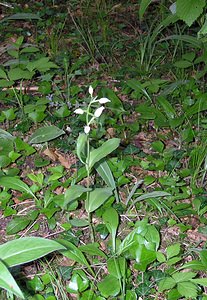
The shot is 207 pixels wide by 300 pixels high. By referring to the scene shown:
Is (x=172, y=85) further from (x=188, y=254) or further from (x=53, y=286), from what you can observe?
(x=53, y=286)

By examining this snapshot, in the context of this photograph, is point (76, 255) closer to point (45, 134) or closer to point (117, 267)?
point (117, 267)

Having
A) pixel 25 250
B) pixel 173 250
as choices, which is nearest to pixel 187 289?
pixel 173 250

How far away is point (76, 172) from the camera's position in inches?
83.3

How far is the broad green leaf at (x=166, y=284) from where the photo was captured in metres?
1.56

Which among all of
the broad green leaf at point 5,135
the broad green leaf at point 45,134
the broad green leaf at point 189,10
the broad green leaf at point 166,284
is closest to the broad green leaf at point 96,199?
the broad green leaf at point 166,284

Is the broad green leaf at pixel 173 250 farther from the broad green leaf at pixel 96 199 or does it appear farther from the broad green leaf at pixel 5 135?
the broad green leaf at pixel 5 135

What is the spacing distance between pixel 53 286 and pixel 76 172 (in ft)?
2.08

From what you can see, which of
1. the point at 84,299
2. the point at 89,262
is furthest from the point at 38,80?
the point at 84,299

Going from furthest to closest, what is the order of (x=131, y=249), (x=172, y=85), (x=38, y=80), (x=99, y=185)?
1. (x=38, y=80)
2. (x=172, y=85)
3. (x=99, y=185)
4. (x=131, y=249)

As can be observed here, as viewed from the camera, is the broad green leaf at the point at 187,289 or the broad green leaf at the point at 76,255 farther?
the broad green leaf at the point at 76,255

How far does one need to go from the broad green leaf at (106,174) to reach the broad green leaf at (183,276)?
45 centimetres

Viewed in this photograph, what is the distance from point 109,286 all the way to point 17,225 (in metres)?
0.46

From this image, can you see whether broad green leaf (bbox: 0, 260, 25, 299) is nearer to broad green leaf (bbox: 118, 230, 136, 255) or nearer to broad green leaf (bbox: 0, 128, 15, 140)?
broad green leaf (bbox: 118, 230, 136, 255)

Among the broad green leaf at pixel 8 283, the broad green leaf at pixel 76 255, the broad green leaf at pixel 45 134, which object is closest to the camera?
the broad green leaf at pixel 8 283
